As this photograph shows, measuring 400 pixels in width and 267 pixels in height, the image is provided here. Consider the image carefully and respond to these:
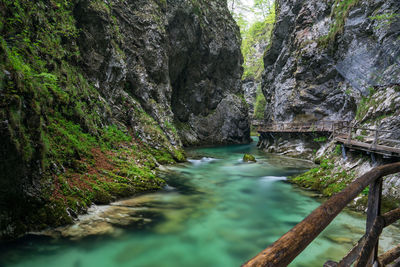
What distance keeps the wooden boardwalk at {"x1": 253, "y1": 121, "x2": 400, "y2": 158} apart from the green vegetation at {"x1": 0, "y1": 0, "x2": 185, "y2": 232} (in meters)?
8.60

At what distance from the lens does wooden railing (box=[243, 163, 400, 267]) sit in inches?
44.0

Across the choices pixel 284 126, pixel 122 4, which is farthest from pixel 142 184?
pixel 284 126

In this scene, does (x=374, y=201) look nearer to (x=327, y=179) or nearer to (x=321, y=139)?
(x=327, y=179)

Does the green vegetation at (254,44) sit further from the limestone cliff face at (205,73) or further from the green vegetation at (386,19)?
the green vegetation at (386,19)

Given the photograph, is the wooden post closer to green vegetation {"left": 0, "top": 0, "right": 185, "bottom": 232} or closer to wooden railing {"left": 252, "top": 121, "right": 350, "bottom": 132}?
green vegetation {"left": 0, "top": 0, "right": 185, "bottom": 232}

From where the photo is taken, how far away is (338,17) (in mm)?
21625

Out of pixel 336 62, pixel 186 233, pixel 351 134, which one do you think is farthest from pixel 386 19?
pixel 186 233

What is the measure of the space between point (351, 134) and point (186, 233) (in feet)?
39.2

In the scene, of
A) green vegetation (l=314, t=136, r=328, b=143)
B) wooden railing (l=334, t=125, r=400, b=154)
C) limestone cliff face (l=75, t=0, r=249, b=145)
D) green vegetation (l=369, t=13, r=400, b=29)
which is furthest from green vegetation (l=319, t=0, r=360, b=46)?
limestone cliff face (l=75, t=0, r=249, b=145)

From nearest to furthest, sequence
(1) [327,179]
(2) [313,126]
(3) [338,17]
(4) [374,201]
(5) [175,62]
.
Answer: (4) [374,201] → (1) [327,179] → (3) [338,17] → (2) [313,126] → (5) [175,62]

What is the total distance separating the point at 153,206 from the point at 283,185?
7062 millimetres

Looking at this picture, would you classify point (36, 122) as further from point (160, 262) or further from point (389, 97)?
point (389, 97)

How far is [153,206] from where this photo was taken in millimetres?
7703

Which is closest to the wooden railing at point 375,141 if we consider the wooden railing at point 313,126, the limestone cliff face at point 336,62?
the limestone cliff face at point 336,62
